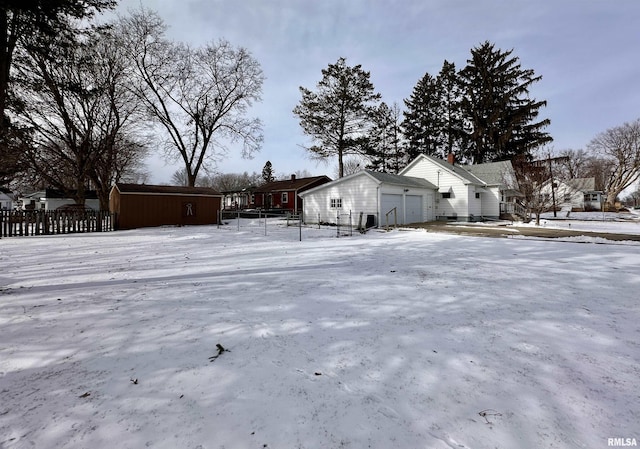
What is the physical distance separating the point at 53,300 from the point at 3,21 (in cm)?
542

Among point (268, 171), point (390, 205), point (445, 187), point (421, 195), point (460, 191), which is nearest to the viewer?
point (390, 205)

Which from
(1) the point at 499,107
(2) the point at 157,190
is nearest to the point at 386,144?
(1) the point at 499,107

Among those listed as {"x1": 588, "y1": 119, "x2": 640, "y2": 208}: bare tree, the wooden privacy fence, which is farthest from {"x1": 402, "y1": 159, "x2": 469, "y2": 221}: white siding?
{"x1": 588, "y1": 119, "x2": 640, "y2": 208}: bare tree

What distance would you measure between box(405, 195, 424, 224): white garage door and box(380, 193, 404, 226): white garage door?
0.72m

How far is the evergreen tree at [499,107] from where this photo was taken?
3117cm

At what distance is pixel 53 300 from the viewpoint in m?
4.17

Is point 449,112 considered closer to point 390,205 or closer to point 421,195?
point 421,195

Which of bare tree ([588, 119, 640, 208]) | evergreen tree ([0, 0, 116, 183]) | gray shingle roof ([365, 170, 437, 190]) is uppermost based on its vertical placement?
bare tree ([588, 119, 640, 208])

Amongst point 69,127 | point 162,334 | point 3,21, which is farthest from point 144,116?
point 162,334

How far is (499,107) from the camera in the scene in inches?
1257

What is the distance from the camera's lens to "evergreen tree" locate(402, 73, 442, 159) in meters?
35.7

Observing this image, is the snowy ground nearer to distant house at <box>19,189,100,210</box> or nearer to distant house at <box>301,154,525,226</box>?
distant house at <box>301,154,525,226</box>

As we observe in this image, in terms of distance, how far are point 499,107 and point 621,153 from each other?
18.0m

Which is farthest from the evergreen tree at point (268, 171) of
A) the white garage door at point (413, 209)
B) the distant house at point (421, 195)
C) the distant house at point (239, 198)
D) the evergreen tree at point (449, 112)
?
the white garage door at point (413, 209)
